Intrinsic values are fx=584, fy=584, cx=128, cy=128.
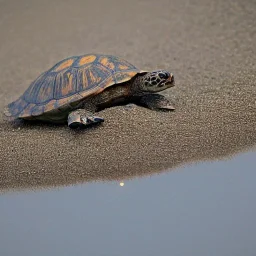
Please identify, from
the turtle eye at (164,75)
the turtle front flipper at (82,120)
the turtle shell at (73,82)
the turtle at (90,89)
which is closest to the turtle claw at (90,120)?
the turtle front flipper at (82,120)

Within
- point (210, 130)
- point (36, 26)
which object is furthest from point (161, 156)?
point (36, 26)

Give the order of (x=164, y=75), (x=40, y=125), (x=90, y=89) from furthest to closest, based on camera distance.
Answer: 1. (x=40, y=125)
2. (x=164, y=75)
3. (x=90, y=89)

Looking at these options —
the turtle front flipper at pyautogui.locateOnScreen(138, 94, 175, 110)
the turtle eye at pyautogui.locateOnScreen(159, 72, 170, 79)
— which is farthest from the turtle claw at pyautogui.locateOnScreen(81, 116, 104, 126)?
the turtle eye at pyautogui.locateOnScreen(159, 72, 170, 79)

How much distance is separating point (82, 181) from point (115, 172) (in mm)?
190

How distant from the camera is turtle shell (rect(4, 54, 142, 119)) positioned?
157 inches

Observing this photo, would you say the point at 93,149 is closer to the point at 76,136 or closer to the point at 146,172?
the point at 76,136

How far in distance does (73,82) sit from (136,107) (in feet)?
1.57

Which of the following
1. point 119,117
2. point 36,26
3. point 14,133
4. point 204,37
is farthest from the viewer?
point 36,26

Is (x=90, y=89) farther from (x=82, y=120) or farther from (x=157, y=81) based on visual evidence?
(x=157, y=81)

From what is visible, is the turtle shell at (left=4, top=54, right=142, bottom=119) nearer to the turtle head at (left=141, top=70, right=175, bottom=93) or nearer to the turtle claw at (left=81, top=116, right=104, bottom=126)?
the turtle head at (left=141, top=70, right=175, bottom=93)

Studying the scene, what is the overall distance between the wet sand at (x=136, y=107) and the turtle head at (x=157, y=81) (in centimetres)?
14

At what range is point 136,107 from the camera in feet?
13.0

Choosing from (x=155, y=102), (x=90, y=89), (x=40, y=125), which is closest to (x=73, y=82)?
(x=90, y=89)

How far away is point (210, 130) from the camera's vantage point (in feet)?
11.7
